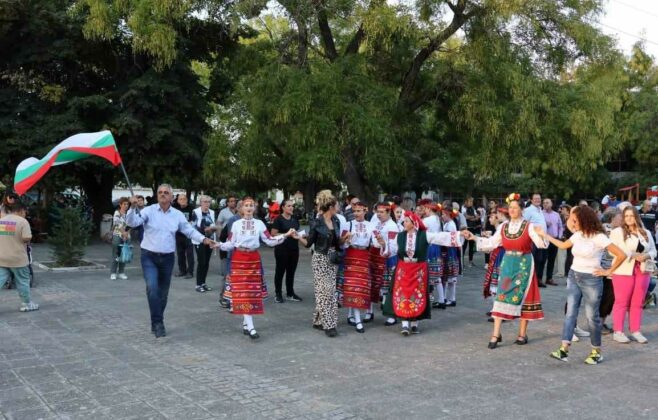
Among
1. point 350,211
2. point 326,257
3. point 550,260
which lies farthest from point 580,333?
point 550,260

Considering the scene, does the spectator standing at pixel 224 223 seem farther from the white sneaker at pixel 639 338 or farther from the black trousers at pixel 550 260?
the black trousers at pixel 550 260

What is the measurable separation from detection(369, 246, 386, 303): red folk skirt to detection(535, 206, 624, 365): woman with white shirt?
2591mm

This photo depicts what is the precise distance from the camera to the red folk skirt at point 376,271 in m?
8.62

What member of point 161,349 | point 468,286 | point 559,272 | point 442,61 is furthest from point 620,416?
point 442,61

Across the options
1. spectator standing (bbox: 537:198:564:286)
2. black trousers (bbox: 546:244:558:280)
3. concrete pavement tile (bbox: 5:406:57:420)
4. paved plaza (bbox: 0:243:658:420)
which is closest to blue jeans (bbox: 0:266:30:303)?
paved plaza (bbox: 0:243:658:420)

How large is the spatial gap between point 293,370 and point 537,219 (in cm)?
617

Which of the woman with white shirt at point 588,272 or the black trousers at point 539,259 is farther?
the black trousers at point 539,259

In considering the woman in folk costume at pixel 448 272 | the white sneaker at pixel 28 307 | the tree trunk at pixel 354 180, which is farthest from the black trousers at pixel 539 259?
the white sneaker at pixel 28 307

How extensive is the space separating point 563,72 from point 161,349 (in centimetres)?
1341

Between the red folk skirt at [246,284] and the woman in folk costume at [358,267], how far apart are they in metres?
1.24

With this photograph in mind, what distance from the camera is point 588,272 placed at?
647 centimetres

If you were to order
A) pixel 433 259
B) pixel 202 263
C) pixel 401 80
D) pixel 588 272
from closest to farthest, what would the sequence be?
1. pixel 588 272
2. pixel 433 259
3. pixel 202 263
4. pixel 401 80

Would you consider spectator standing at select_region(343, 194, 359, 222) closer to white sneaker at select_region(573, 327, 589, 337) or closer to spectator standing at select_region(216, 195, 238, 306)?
spectator standing at select_region(216, 195, 238, 306)

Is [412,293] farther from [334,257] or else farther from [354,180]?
[354,180]
